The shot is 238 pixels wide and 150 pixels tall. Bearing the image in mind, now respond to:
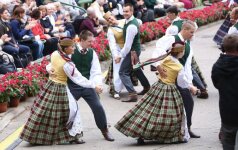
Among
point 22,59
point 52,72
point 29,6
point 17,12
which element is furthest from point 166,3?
point 52,72

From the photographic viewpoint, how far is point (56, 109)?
35.8ft

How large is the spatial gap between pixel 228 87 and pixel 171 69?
253 centimetres

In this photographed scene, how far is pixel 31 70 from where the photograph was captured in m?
14.3

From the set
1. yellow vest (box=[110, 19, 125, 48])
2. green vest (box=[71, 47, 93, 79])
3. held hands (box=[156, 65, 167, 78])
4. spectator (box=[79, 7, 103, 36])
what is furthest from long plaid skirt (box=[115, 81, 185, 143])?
spectator (box=[79, 7, 103, 36])

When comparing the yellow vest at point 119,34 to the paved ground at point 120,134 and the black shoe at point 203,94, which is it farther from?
the black shoe at point 203,94

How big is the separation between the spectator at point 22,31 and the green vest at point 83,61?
544cm

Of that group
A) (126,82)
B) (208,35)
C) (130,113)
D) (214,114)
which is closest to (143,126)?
(130,113)

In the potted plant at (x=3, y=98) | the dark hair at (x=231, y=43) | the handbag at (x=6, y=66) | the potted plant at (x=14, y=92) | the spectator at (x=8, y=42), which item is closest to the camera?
the dark hair at (x=231, y=43)

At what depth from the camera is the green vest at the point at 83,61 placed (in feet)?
37.1

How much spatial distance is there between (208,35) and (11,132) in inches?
528

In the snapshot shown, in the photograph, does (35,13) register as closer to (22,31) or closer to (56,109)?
(22,31)

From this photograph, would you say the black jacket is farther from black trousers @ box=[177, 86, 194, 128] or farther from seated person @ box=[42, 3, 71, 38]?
seated person @ box=[42, 3, 71, 38]

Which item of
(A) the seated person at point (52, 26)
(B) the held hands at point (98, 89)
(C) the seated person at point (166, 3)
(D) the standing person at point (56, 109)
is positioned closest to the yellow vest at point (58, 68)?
(D) the standing person at point (56, 109)

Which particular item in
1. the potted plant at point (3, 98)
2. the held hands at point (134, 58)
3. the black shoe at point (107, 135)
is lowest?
the black shoe at point (107, 135)
